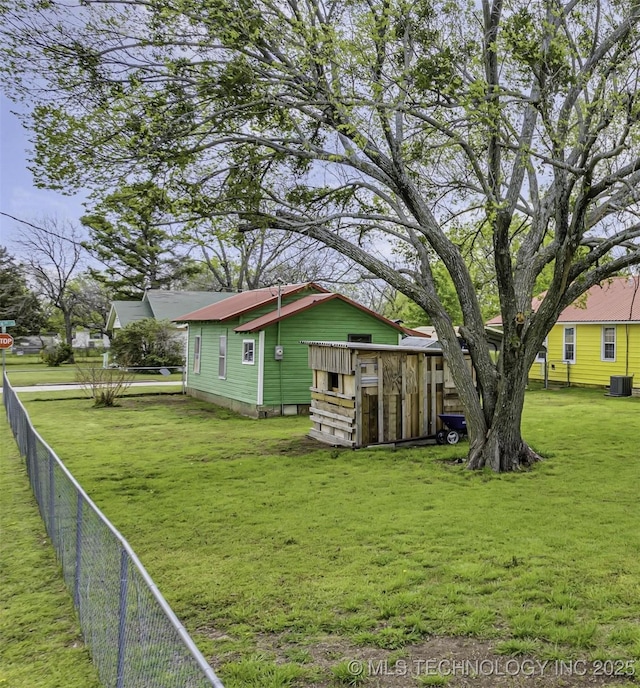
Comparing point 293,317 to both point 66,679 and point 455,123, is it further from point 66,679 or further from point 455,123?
point 66,679

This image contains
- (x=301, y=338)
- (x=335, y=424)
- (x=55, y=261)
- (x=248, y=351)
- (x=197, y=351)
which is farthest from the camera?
(x=55, y=261)

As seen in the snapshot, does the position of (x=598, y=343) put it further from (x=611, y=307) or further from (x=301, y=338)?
(x=301, y=338)

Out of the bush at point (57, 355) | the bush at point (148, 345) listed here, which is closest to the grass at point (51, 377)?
the bush at point (148, 345)

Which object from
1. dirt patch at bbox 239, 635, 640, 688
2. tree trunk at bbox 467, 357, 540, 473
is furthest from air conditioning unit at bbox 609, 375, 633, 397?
dirt patch at bbox 239, 635, 640, 688

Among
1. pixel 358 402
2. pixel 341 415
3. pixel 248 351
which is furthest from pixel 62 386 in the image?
pixel 358 402

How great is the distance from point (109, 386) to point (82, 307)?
30769 millimetres

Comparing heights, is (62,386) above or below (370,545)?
above

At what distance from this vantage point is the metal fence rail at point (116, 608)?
7.61 feet

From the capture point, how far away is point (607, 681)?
3258 millimetres

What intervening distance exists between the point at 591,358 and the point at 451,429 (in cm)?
1341

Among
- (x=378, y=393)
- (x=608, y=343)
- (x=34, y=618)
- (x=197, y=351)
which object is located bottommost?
(x=34, y=618)

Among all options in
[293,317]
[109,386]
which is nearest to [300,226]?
[293,317]

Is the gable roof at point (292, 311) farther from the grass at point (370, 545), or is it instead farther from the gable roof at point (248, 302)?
the grass at point (370, 545)

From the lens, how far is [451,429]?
37.4ft
